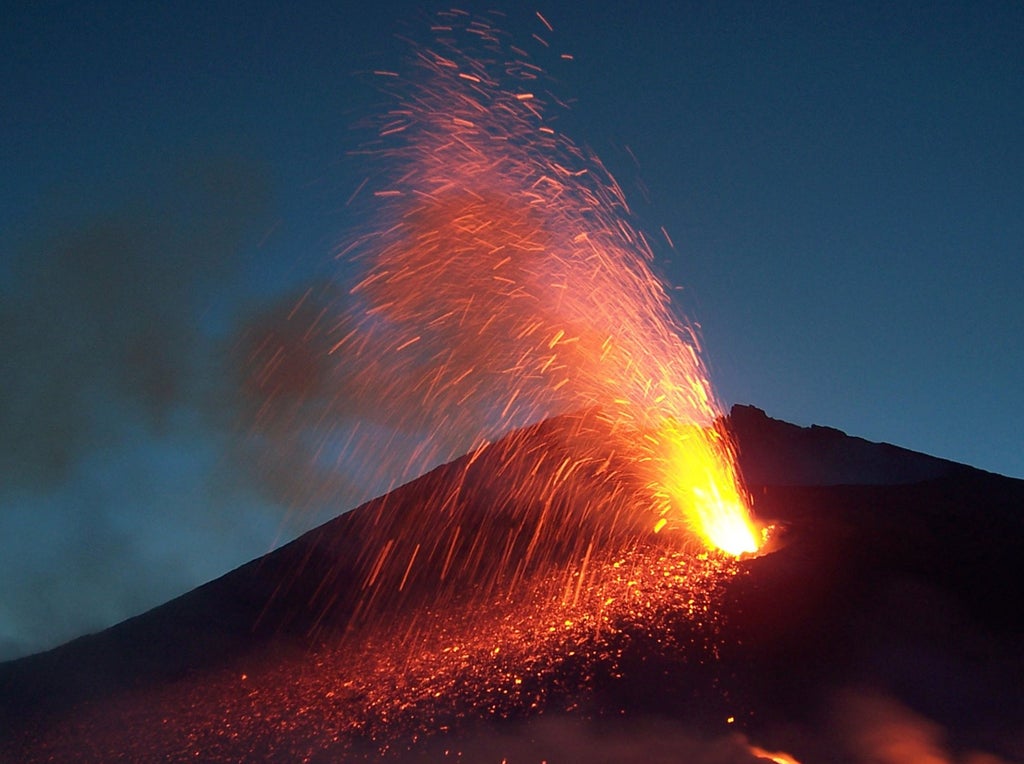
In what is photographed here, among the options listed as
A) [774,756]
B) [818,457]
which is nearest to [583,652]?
[774,756]

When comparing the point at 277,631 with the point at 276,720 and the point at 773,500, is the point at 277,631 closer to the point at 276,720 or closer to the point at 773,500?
the point at 276,720

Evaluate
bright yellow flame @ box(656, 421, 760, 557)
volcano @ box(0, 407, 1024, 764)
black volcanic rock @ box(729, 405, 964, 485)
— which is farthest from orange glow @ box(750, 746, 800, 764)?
black volcanic rock @ box(729, 405, 964, 485)

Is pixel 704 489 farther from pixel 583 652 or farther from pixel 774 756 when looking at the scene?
pixel 774 756

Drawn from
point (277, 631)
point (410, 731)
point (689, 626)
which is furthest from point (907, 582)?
point (277, 631)

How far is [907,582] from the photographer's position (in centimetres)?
1461

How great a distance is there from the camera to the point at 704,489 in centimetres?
1933

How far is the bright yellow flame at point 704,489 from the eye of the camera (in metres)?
17.3

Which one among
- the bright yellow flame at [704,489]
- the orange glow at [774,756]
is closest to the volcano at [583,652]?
the orange glow at [774,756]

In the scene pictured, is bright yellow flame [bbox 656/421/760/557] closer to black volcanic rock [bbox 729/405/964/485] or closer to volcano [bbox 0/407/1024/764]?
volcano [bbox 0/407/1024/764]

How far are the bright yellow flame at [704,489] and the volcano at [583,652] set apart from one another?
0.72m

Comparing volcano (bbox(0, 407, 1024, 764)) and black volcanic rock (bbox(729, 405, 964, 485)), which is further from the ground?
black volcanic rock (bbox(729, 405, 964, 485))

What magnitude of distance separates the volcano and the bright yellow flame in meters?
0.72

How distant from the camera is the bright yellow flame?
682 inches

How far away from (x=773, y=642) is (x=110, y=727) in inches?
427
